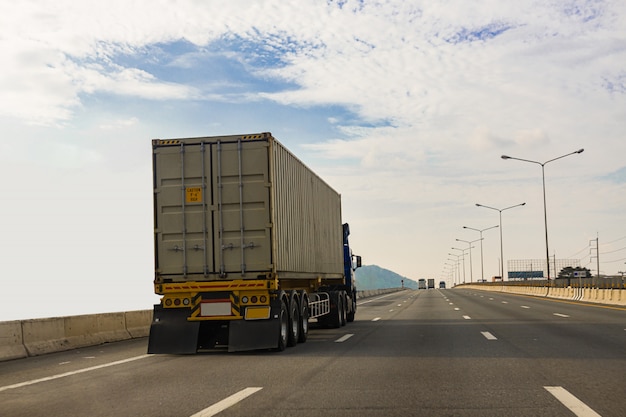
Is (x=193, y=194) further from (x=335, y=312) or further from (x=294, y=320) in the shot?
(x=335, y=312)

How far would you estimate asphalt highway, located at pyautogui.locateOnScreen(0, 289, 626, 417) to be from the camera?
741 centimetres

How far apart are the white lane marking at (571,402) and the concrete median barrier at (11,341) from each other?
9.74 meters

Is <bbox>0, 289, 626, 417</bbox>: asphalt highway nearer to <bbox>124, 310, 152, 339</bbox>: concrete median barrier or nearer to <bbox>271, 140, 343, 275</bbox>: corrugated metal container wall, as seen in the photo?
<bbox>271, 140, 343, 275</bbox>: corrugated metal container wall

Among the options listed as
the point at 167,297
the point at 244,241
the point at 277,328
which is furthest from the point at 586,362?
the point at 167,297

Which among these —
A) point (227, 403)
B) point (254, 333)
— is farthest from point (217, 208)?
point (227, 403)

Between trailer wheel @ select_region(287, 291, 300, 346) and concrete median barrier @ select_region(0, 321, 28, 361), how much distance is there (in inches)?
202

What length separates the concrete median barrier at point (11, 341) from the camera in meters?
13.3

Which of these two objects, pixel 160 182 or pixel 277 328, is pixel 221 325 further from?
pixel 160 182

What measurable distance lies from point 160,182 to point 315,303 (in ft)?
19.5

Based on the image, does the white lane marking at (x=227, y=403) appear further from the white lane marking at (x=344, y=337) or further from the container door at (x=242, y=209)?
the white lane marking at (x=344, y=337)

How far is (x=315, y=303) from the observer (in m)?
18.4

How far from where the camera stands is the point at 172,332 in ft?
45.2

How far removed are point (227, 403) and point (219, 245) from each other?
6.43m

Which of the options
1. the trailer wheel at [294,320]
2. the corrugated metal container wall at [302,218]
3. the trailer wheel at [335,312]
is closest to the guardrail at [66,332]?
the trailer wheel at [294,320]
